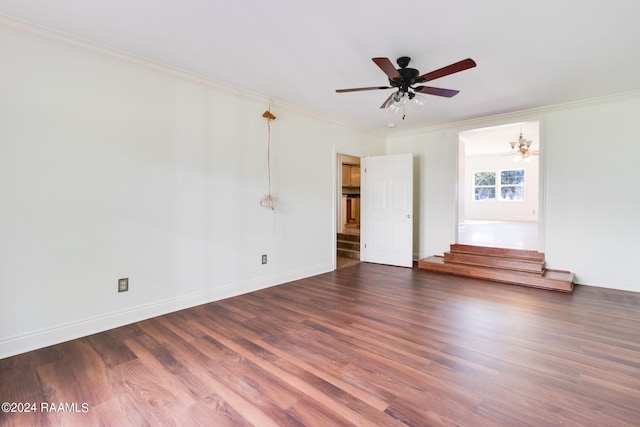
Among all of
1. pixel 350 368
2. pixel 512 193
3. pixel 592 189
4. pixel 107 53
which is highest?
pixel 107 53

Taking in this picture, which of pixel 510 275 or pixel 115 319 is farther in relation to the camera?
pixel 510 275

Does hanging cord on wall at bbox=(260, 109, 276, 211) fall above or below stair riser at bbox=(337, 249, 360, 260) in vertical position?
above

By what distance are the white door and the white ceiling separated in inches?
75.5

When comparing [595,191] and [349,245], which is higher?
[595,191]

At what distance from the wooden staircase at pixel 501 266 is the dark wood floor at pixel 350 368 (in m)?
0.68

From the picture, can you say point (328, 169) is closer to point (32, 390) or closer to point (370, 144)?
point (370, 144)

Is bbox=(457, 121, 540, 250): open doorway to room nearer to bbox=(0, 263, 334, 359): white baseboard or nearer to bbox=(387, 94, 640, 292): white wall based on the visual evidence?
bbox=(387, 94, 640, 292): white wall

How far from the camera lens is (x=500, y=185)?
11.2 metres

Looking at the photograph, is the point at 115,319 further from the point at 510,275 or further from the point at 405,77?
→ the point at 510,275

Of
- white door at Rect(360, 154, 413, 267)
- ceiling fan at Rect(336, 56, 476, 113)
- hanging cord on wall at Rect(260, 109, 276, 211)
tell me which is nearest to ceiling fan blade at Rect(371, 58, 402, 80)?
ceiling fan at Rect(336, 56, 476, 113)

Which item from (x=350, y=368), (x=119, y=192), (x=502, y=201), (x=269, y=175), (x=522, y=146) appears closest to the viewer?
(x=350, y=368)

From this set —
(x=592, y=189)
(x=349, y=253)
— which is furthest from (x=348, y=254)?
(x=592, y=189)

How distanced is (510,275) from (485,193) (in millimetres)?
8329

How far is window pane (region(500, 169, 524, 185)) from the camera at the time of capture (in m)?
10.8
